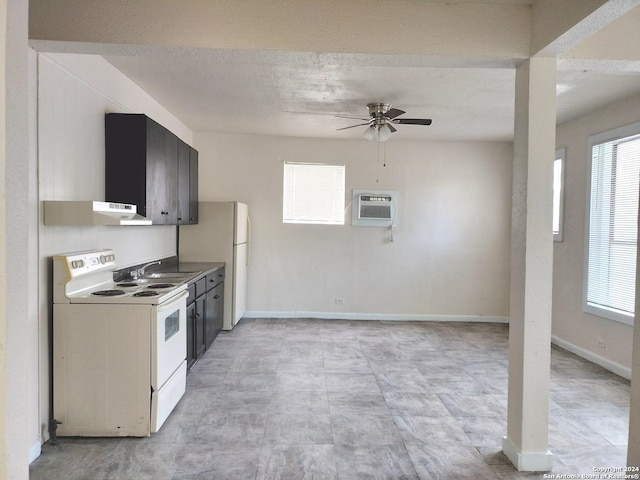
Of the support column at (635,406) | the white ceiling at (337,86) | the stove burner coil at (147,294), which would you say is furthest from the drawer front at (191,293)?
the support column at (635,406)

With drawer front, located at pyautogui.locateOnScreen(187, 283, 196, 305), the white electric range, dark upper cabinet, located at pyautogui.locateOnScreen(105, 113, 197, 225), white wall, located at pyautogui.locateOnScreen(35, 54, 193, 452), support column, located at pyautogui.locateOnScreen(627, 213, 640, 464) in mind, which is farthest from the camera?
drawer front, located at pyautogui.locateOnScreen(187, 283, 196, 305)

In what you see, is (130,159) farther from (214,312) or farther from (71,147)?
(214,312)

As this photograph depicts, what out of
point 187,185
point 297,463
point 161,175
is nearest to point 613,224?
point 297,463

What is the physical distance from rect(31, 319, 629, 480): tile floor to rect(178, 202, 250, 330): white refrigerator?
0.67 meters

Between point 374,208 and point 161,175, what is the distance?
320 centimetres

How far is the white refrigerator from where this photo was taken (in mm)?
5148

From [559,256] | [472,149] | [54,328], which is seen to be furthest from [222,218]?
[559,256]

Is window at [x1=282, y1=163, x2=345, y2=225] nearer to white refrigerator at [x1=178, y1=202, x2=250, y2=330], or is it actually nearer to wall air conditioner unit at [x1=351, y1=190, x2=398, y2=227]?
wall air conditioner unit at [x1=351, y1=190, x2=398, y2=227]

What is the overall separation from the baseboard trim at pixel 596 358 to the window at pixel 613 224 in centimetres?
46

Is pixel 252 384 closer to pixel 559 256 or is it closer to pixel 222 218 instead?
pixel 222 218

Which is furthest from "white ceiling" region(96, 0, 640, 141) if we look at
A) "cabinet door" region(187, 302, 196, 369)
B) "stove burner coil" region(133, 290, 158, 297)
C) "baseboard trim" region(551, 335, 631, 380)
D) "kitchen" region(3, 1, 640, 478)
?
"baseboard trim" region(551, 335, 631, 380)

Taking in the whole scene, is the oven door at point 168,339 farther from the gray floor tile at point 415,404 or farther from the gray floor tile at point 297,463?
the gray floor tile at point 415,404

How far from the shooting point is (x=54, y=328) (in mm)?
2551

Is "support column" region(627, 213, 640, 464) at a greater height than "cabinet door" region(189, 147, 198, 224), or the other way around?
"cabinet door" region(189, 147, 198, 224)
